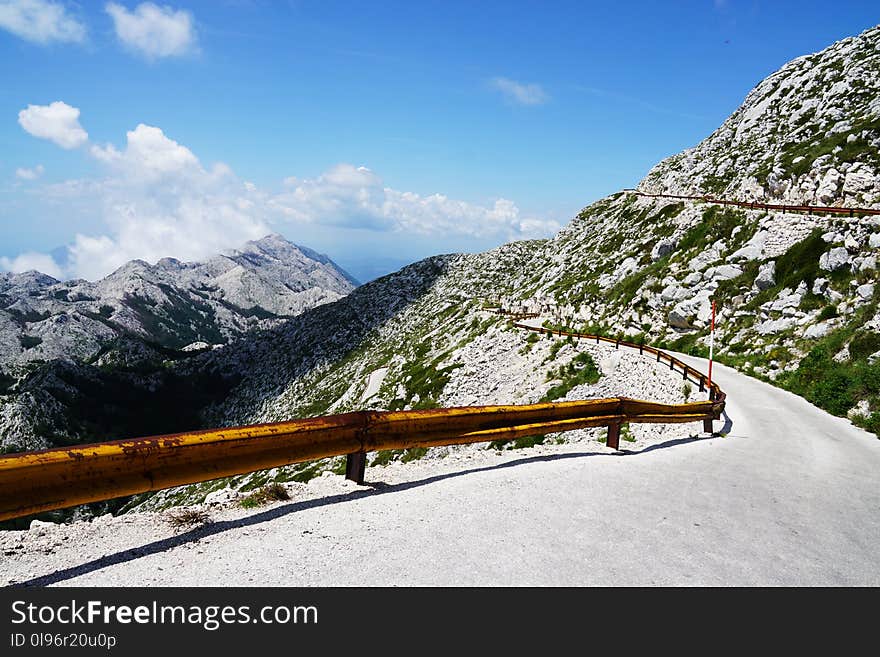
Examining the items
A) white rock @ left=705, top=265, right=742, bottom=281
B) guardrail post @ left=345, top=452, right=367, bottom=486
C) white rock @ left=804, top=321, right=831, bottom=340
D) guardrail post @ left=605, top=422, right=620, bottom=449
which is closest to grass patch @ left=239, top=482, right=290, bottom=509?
guardrail post @ left=345, top=452, right=367, bottom=486

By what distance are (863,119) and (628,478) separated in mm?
68696

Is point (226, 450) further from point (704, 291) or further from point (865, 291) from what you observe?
point (704, 291)

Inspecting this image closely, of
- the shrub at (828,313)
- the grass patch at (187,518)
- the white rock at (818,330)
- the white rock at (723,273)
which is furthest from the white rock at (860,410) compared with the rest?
the white rock at (723,273)

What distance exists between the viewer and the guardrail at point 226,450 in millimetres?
4906

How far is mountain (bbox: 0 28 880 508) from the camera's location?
93.4ft

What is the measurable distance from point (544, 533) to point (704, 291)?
3919 cm

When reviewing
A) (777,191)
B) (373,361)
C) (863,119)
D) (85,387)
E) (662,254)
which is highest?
(863,119)

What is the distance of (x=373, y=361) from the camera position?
9750cm

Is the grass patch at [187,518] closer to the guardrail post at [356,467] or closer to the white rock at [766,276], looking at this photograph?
the guardrail post at [356,467]

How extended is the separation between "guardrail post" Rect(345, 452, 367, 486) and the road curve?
0.29 meters

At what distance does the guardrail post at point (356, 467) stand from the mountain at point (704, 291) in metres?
12.0

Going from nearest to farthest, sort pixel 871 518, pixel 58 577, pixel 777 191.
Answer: pixel 58 577
pixel 871 518
pixel 777 191
